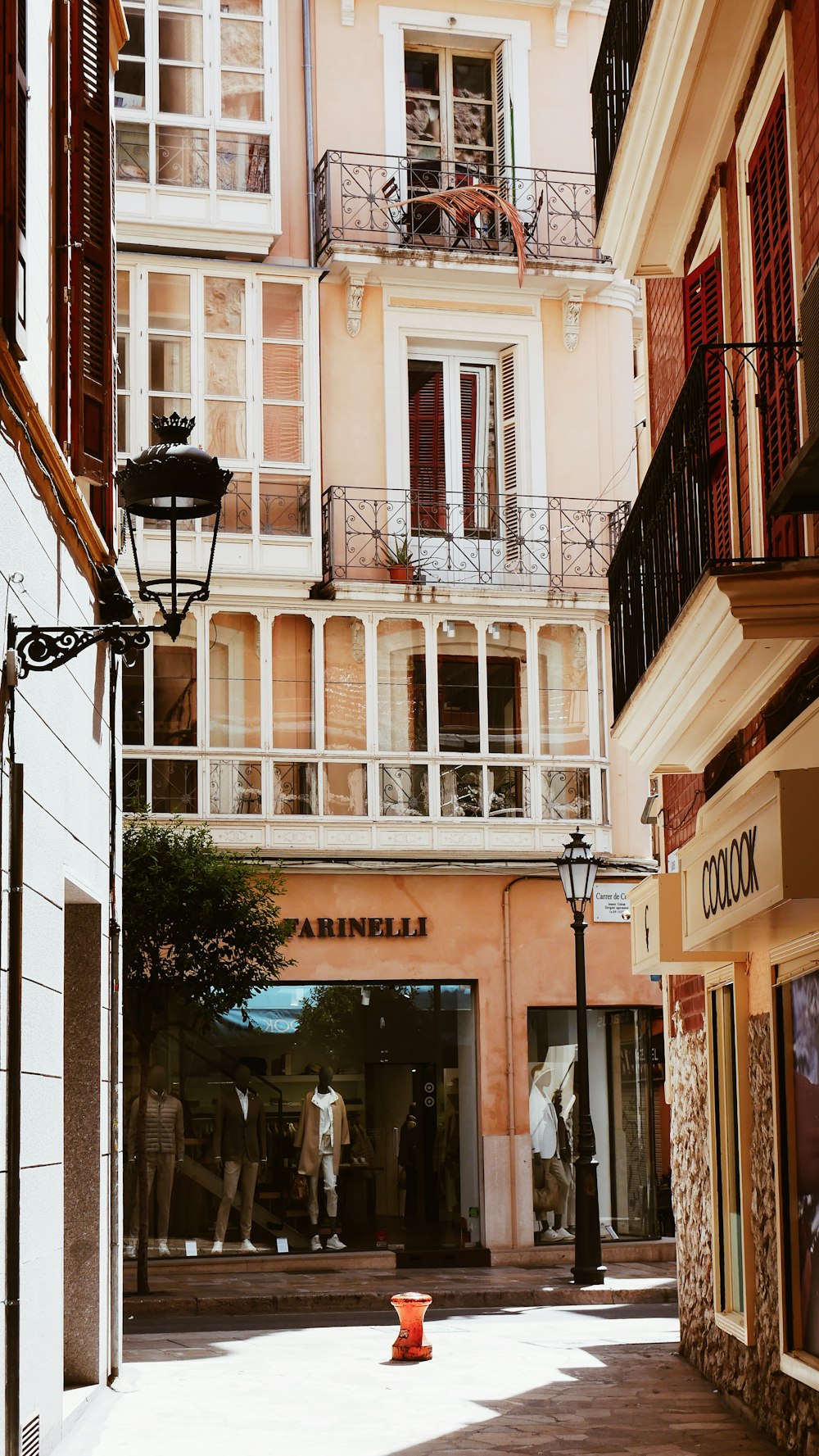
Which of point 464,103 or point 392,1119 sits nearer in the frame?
point 392,1119

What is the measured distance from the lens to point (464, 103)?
81.0 ft

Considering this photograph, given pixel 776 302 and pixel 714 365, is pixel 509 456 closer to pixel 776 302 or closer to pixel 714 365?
pixel 714 365

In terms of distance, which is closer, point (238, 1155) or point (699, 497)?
point (699, 497)

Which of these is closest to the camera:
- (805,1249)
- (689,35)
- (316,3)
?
(805,1249)

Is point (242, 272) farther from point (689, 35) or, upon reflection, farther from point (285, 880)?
point (689, 35)

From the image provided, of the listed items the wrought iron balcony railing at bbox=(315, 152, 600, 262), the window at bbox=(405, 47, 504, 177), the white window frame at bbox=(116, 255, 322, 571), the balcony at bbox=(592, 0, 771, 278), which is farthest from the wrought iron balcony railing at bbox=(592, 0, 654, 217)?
the window at bbox=(405, 47, 504, 177)

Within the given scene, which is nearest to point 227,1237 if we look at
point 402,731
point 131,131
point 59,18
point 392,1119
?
point 392,1119

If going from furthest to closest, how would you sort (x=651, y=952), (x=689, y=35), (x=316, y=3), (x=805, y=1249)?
1. (x=316, y=3)
2. (x=651, y=952)
3. (x=689, y=35)
4. (x=805, y=1249)

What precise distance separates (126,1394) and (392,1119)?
11361 mm

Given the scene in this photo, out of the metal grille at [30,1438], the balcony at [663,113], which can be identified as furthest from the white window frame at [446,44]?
the metal grille at [30,1438]

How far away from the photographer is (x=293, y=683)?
73.0 ft

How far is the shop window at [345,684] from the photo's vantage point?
72.7ft

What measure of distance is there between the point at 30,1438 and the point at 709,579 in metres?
4.65

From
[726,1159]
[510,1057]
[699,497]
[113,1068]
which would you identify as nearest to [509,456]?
[510,1057]
